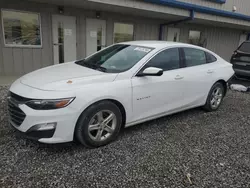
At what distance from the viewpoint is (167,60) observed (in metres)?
3.56

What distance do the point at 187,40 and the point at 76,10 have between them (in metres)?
6.40

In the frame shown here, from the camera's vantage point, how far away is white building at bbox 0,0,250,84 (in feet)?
21.9

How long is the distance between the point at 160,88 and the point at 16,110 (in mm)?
2145

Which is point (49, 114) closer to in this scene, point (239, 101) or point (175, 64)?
point (175, 64)

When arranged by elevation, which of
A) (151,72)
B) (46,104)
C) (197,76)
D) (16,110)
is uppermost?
(151,72)

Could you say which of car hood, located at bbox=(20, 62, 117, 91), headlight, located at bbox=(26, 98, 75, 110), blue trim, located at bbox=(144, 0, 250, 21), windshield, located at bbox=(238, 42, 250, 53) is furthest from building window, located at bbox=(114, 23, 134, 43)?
headlight, located at bbox=(26, 98, 75, 110)

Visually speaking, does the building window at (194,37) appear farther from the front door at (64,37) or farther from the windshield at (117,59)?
the windshield at (117,59)

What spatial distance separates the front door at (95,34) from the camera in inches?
311

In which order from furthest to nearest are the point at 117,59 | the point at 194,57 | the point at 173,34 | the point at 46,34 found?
the point at 173,34 → the point at 46,34 → the point at 194,57 → the point at 117,59

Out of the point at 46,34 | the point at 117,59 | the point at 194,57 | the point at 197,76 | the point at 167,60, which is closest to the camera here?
the point at 117,59

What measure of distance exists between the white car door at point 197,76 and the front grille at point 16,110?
2.70m

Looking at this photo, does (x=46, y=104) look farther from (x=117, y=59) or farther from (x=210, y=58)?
(x=210, y=58)

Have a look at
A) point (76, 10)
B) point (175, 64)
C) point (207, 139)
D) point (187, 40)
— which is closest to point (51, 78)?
point (175, 64)

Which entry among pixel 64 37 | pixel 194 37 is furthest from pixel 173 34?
pixel 64 37
